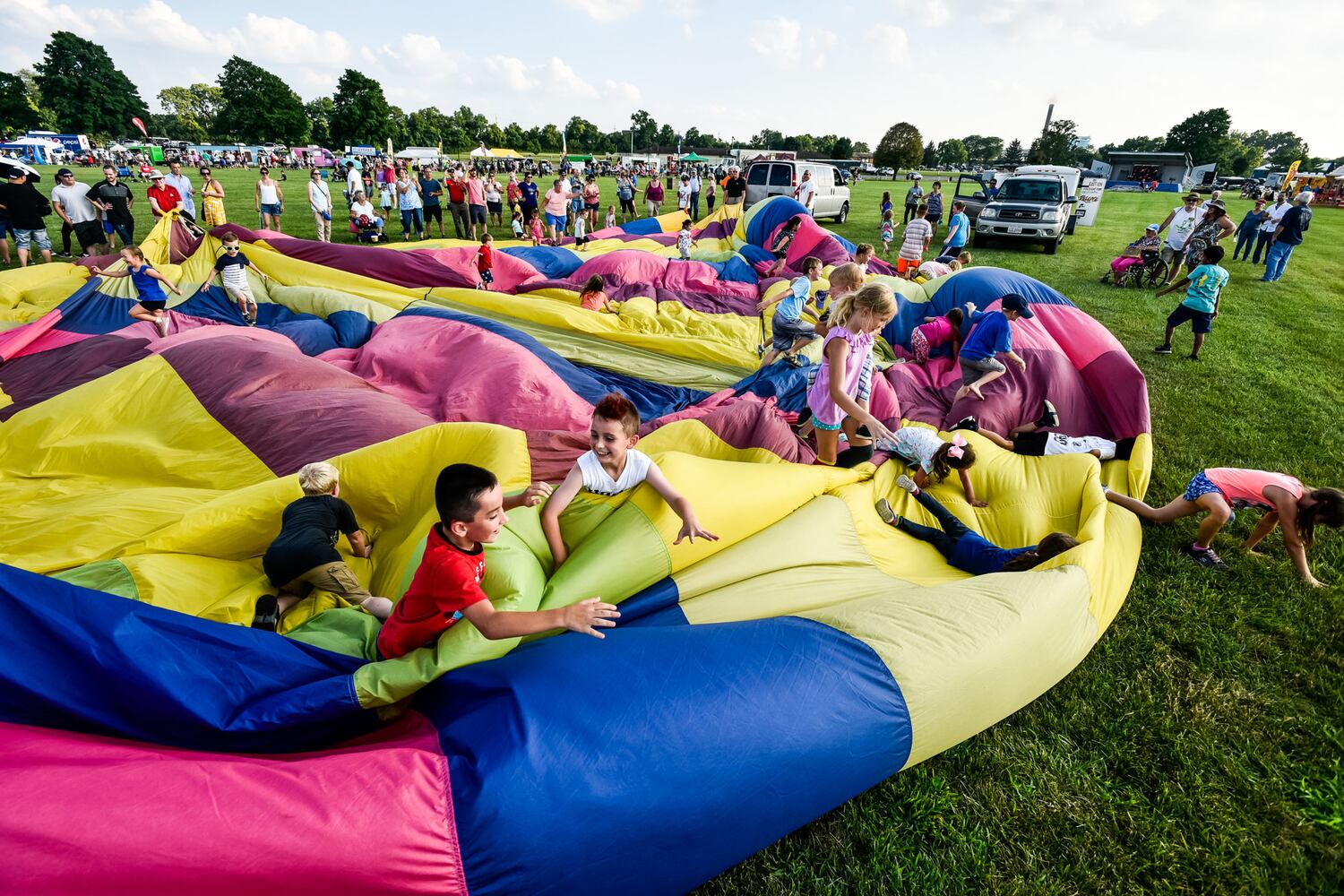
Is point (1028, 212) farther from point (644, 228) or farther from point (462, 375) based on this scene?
point (462, 375)

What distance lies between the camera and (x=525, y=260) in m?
8.72

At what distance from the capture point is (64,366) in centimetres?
477

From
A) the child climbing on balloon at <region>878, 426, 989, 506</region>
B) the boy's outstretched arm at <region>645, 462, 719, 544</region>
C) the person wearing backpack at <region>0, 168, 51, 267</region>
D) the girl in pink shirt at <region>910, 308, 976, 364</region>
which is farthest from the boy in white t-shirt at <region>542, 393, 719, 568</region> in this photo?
the person wearing backpack at <region>0, 168, 51, 267</region>

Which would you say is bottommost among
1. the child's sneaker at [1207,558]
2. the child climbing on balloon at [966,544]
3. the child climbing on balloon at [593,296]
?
the child's sneaker at [1207,558]

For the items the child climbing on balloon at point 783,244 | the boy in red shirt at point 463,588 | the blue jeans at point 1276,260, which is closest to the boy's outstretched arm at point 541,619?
the boy in red shirt at point 463,588

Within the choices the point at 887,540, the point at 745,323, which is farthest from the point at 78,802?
the point at 745,323

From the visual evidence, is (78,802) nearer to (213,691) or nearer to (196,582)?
(213,691)

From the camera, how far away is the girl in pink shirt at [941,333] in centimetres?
610

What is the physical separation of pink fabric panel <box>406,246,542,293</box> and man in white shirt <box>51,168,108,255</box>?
5.76m

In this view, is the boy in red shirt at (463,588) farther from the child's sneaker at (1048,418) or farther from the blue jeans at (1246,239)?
the blue jeans at (1246,239)

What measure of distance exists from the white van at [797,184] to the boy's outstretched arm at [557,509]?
14.1m

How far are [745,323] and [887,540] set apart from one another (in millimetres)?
4242

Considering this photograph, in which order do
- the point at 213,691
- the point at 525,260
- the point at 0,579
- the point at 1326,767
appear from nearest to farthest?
the point at 0,579 → the point at 213,691 → the point at 1326,767 → the point at 525,260

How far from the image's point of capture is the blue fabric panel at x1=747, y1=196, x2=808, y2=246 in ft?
33.8
